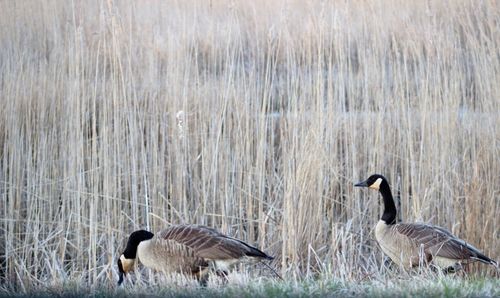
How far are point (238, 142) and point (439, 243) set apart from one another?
166cm

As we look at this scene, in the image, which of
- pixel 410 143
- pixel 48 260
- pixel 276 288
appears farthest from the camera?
pixel 410 143

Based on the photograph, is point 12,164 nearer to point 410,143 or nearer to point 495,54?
point 410,143

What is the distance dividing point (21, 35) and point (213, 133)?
68.3 inches

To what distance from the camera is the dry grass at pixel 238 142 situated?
5945 millimetres

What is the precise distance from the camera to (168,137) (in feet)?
20.5

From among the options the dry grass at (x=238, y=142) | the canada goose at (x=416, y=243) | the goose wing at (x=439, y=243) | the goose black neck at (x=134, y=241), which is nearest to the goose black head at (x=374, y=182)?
the canada goose at (x=416, y=243)

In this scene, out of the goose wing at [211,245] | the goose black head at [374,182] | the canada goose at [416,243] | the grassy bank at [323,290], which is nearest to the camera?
the grassy bank at [323,290]

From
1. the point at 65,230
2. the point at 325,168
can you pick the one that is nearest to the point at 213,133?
the point at 325,168

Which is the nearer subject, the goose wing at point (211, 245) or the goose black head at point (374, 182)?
the goose wing at point (211, 245)

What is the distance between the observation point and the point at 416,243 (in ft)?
18.0

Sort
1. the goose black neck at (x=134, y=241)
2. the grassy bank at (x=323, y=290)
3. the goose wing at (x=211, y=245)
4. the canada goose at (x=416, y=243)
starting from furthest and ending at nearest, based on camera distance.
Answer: the goose black neck at (x=134, y=241)
the canada goose at (x=416, y=243)
the goose wing at (x=211, y=245)
the grassy bank at (x=323, y=290)

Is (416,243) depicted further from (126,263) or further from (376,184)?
(126,263)

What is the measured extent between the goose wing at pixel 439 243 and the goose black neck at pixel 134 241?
173 cm

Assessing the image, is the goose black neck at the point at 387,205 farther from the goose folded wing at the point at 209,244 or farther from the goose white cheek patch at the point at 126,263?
the goose white cheek patch at the point at 126,263
